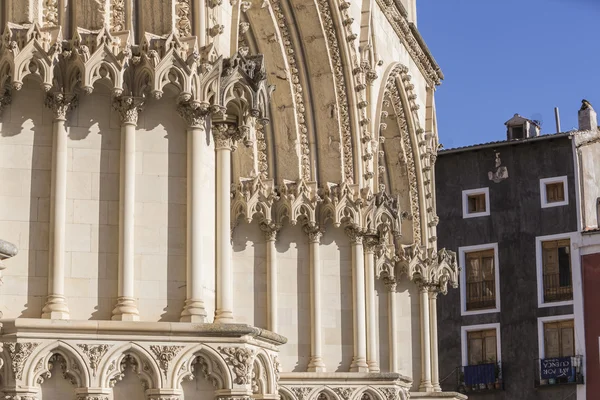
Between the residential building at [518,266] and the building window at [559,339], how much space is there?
28mm

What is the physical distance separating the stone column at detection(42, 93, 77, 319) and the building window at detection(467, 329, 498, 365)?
28.6 metres

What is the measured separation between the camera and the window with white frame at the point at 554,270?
42.2m

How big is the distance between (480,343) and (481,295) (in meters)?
1.41

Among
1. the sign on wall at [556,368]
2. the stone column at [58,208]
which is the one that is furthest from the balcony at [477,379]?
the stone column at [58,208]

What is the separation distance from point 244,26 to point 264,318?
4.48m

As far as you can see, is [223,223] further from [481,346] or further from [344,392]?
[481,346]

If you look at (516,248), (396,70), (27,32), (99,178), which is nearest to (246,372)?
(99,178)

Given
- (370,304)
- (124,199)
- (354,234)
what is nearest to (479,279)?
(370,304)

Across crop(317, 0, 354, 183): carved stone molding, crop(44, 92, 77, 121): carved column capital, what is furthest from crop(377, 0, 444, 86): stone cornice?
crop(44, 92, 77, 121): carved column capital

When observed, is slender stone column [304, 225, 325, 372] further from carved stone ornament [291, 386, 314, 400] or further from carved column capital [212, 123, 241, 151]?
carved column capital [212, 123, 241, 151]

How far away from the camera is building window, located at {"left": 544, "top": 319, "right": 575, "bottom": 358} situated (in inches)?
1649

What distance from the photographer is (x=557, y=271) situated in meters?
42.6

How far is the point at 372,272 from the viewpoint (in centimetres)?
2480

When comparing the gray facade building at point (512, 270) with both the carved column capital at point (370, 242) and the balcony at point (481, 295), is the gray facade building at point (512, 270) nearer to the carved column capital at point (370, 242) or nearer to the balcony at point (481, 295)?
the balcony at point (481, 295)
